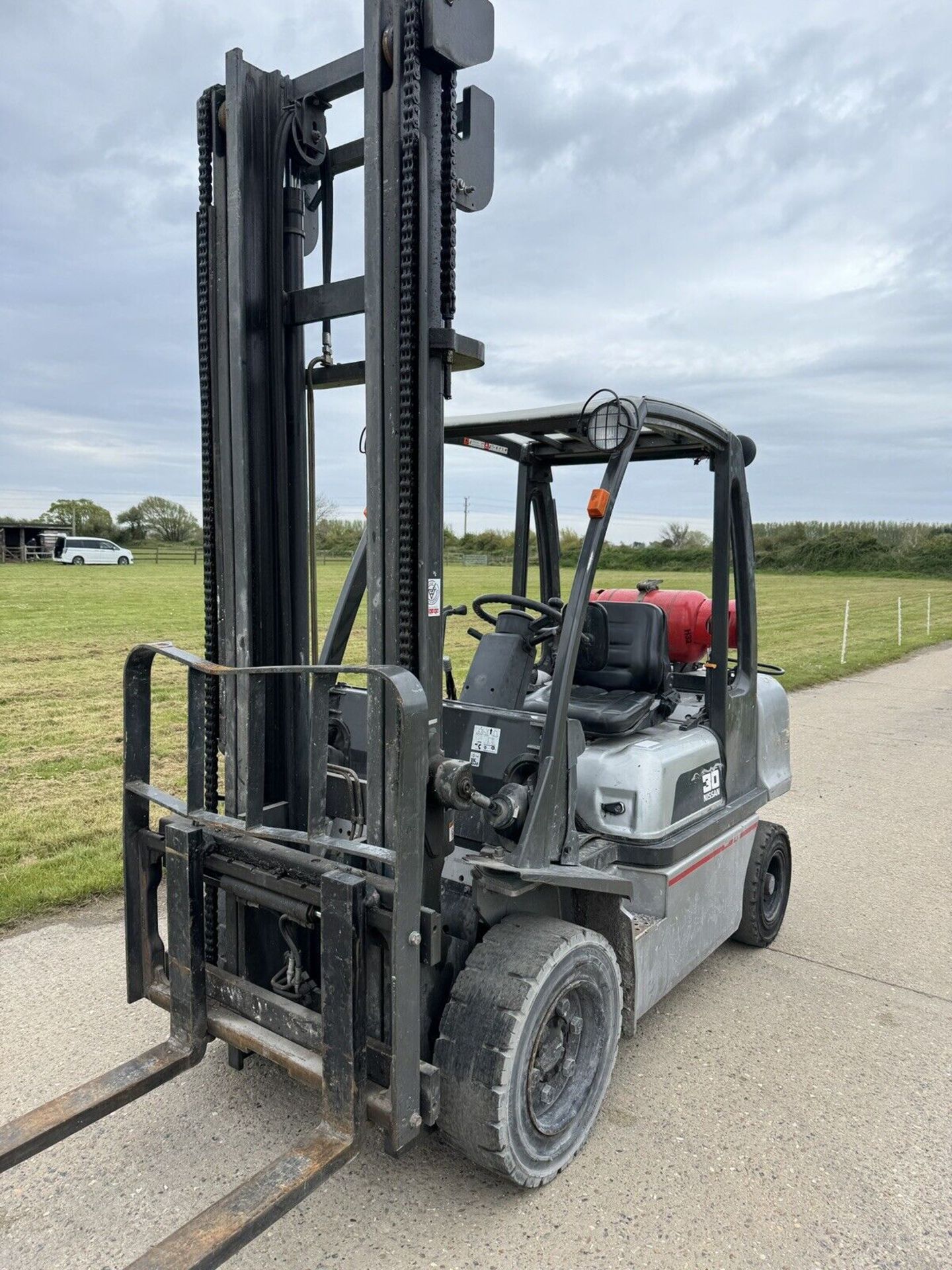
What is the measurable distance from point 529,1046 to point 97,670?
13.3 meters

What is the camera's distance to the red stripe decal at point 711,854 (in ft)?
12.3

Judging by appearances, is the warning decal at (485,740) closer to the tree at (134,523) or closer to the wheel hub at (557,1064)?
the wheel hub at (557,1064)

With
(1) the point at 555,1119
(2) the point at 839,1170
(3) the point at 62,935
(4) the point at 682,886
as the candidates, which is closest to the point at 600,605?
(4) the point at 682,886

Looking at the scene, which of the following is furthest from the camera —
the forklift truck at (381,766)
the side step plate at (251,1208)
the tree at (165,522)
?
the tree at (165,522)

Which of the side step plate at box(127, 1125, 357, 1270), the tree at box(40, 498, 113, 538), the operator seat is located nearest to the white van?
the tree at box(40, 498, 113, 538)

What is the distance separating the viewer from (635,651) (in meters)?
4.14

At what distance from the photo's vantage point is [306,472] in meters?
3.35

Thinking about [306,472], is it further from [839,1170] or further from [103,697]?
[103,697]

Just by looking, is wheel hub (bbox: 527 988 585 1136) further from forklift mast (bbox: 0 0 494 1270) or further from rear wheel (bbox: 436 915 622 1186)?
forklift mast (bbox: 0 0 494 1270)

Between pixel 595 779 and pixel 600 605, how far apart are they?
2.29 feet

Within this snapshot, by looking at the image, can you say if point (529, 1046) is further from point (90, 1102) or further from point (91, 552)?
point (91, 552)

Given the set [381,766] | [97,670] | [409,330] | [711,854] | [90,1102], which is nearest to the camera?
[90,1102]

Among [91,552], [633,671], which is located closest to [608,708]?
[633,671]

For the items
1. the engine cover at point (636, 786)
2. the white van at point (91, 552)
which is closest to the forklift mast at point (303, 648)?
the engine cover at point (636, 786)
